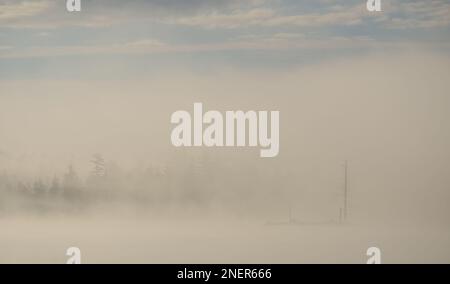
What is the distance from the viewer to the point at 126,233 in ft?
23.0

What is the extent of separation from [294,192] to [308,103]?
62 cm

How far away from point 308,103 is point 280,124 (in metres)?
0.24

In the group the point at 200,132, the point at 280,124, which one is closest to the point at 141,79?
the point at 200,132

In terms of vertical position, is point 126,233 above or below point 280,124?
below

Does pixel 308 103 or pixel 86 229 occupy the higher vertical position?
pixel 308 103

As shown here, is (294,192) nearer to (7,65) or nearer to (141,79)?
(141,79)

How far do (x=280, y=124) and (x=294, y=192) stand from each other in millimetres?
474

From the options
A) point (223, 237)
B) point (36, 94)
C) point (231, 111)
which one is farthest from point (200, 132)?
point (36, 94)

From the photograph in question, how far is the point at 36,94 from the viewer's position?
23.2 feet

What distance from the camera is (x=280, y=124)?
7020mm

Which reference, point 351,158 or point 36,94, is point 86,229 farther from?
point 351,158

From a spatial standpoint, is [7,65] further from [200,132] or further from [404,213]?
[404,213]
